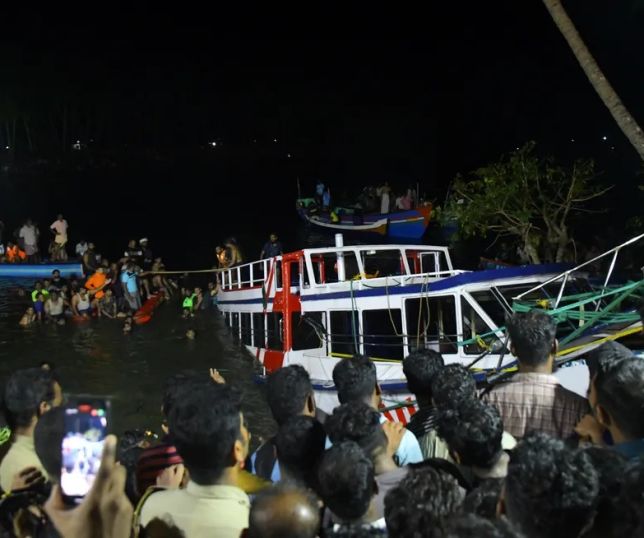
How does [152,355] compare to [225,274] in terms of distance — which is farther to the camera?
[225,274]

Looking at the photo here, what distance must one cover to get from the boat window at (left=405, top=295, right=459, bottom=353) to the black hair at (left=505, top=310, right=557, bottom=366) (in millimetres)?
5349

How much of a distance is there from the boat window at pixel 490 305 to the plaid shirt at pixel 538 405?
5.44 meters

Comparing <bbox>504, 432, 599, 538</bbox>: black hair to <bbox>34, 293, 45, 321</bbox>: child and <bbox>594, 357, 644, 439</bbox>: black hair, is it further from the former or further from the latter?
<bbox>34, 293, 45, 321</bbox>: child

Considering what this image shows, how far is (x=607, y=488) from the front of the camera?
2334 millimetres

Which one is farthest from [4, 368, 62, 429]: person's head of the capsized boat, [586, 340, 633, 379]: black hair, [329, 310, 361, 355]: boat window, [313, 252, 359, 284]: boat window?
[313, 252, 359, 284]: boat window

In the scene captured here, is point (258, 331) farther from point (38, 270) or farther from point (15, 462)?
point (38, 270)

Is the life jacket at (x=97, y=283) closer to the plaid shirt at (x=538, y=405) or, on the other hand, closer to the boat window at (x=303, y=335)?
the boat window at (x=303, y=335)

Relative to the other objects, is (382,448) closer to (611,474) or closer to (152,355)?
(611,474)

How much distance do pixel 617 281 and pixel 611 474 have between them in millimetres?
13343

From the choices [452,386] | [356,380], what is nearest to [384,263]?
[356,380]

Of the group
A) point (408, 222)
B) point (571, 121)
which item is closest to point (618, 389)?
point (408, 222)

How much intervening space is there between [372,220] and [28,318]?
1477 cm

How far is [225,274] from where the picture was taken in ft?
61.1

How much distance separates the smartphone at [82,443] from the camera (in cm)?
270
